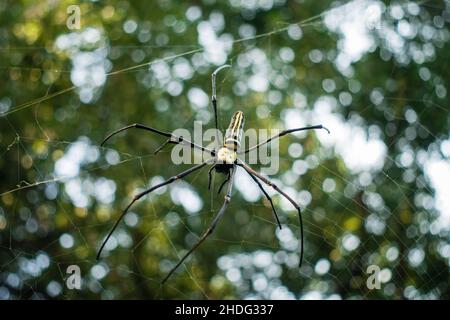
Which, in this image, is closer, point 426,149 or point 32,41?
point 426,149

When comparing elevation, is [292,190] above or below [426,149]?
below

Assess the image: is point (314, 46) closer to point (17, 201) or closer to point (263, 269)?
point (263, 269)

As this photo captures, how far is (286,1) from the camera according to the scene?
8.67 meters

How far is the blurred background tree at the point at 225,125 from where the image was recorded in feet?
24.7

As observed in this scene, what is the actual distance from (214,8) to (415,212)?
15.8 feet

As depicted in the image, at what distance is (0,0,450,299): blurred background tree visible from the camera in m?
7.54

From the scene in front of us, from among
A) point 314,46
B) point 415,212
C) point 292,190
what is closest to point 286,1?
point 314,46

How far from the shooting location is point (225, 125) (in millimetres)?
7527

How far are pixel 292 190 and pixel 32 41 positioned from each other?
16.5 feet

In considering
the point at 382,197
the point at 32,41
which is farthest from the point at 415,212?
the point at 32,41
